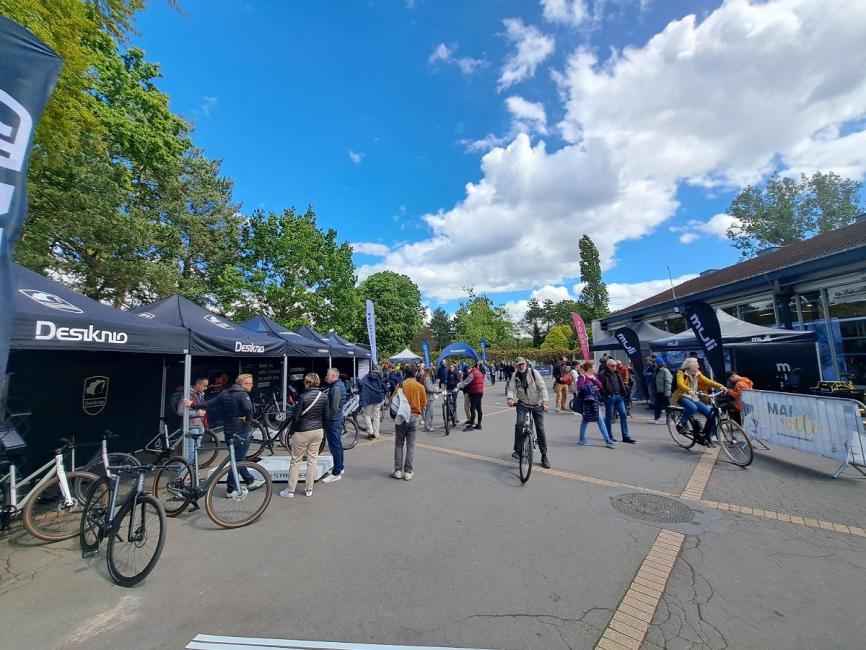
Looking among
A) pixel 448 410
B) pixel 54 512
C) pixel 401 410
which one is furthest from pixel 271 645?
pixel 448 410

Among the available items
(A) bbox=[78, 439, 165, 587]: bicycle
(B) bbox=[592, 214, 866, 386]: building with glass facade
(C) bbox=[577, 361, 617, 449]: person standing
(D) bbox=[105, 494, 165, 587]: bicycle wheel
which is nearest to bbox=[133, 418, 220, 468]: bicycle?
(A) bbox=[78, 439, 165, 587]: bicycle

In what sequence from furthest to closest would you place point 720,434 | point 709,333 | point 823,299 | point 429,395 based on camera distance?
point 823,299 < point 429,395 < point 709,333 < point 720,434

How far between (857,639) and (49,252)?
1987 centimetres

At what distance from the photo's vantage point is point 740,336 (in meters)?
11.8

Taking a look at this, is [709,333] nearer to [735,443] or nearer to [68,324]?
[735,443]

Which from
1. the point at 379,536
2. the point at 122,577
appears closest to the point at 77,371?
the point at 122,577

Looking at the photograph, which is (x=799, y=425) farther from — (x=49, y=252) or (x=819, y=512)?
(x=49, y=252)

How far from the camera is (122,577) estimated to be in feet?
10.4

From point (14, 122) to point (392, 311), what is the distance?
43218mm

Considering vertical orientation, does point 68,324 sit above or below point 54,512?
above

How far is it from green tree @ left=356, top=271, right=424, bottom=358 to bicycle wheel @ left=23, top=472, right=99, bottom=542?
36.5m

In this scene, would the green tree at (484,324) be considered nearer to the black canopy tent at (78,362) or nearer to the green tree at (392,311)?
the green tree at (392,311)

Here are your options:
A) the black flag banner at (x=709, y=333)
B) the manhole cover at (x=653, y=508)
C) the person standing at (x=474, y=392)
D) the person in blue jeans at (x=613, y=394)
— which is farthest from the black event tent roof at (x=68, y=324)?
the black flag banner at (x=709, y=333)

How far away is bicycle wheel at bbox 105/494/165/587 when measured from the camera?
3.28 m
